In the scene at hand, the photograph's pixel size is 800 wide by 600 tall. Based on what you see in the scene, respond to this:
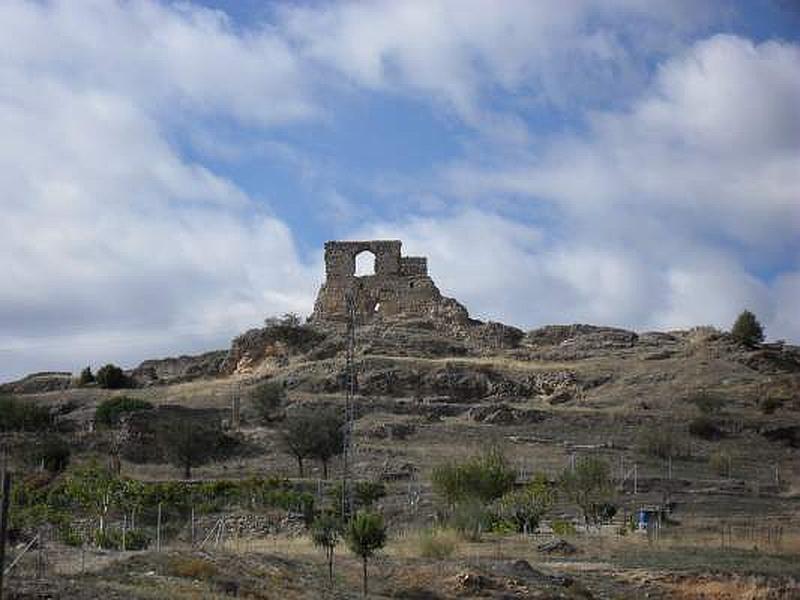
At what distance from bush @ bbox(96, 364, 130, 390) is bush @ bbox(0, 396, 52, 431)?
9.67 meters

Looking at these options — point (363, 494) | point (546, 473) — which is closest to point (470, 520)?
point (363, 494)

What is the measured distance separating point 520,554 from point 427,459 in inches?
600

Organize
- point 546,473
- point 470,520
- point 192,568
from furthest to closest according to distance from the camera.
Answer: point 546,473
point 470,520
point 192,568

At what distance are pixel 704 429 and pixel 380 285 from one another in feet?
81.8

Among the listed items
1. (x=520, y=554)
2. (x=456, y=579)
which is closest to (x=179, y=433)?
(x=520, y=554)

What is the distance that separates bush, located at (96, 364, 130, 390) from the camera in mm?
65500

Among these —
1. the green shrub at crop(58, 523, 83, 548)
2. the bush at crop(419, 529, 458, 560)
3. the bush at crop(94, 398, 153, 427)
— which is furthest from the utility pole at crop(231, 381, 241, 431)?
the bush at crop(419, 529, 458, 560)

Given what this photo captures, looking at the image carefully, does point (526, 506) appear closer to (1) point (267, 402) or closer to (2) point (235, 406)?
(1) point (267, 402)

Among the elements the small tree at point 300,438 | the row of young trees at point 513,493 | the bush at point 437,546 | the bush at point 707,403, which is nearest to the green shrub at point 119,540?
the bush at point 437,546

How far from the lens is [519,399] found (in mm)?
56469

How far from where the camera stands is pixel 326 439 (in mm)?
45219

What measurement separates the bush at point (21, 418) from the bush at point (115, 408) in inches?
88.9

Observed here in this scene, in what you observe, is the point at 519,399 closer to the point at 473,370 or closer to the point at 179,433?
the point at 473,370

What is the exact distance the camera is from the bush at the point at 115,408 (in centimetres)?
5303
